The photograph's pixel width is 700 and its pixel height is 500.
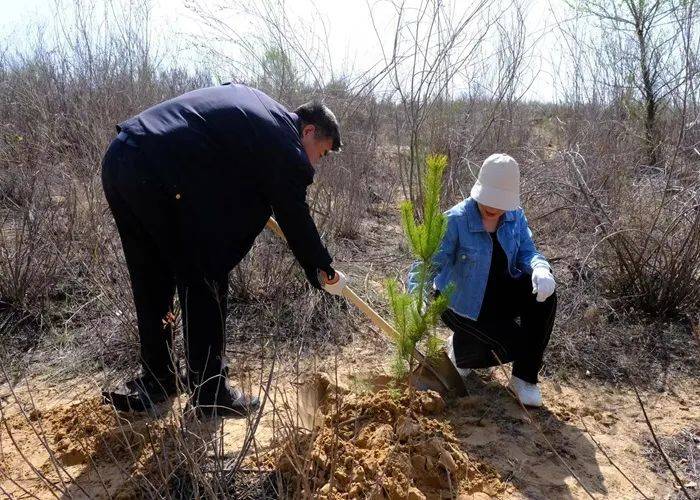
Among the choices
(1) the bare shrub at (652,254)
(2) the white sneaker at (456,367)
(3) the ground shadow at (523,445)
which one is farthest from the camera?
(1) the bare shrub at (652,254)

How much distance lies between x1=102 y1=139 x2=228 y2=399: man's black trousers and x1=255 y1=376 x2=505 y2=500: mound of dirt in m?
0.50

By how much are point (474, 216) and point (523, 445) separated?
42.9 inches

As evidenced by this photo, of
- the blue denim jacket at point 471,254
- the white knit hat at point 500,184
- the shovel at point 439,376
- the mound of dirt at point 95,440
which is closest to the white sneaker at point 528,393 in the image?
the shovel at point 439,376

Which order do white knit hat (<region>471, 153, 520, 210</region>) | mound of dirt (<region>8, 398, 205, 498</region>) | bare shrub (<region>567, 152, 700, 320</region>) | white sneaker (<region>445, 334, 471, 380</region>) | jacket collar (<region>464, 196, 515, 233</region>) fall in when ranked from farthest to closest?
bare shrub (<region>567, 152, 700, 320</region>)
white sneaker (<region>445, 334, 471, 380</region>)
jacket collar (<region>464, 196, 515, 233</region>)
white knit hat (<region>471, 153, 520, 210</region>)
mound of dirt (<region>8, 398, 205, 498</region>)

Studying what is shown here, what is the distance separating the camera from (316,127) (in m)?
2.36

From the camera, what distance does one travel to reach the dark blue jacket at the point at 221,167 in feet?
7.14

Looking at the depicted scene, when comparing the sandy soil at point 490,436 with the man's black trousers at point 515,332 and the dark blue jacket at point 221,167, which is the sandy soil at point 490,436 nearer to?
the man's black trousers at point 515,332

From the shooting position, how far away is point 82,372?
2.99 metres

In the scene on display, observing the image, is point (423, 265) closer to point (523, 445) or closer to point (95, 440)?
point (523, 445)

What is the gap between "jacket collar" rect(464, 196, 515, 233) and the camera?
262 centimetres

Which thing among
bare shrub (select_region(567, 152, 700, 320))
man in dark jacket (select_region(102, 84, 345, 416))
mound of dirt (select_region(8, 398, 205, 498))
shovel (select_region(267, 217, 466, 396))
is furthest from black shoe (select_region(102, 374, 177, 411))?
bare shrub (select_region(567, 152, 700, 320))

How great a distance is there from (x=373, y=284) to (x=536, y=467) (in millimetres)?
2006

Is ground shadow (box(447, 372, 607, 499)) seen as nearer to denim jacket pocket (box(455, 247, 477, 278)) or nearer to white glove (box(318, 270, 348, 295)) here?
denim jacket pocket (box(455, 247, 477, 278))

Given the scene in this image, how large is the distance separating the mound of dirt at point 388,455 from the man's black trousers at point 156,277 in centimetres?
50
